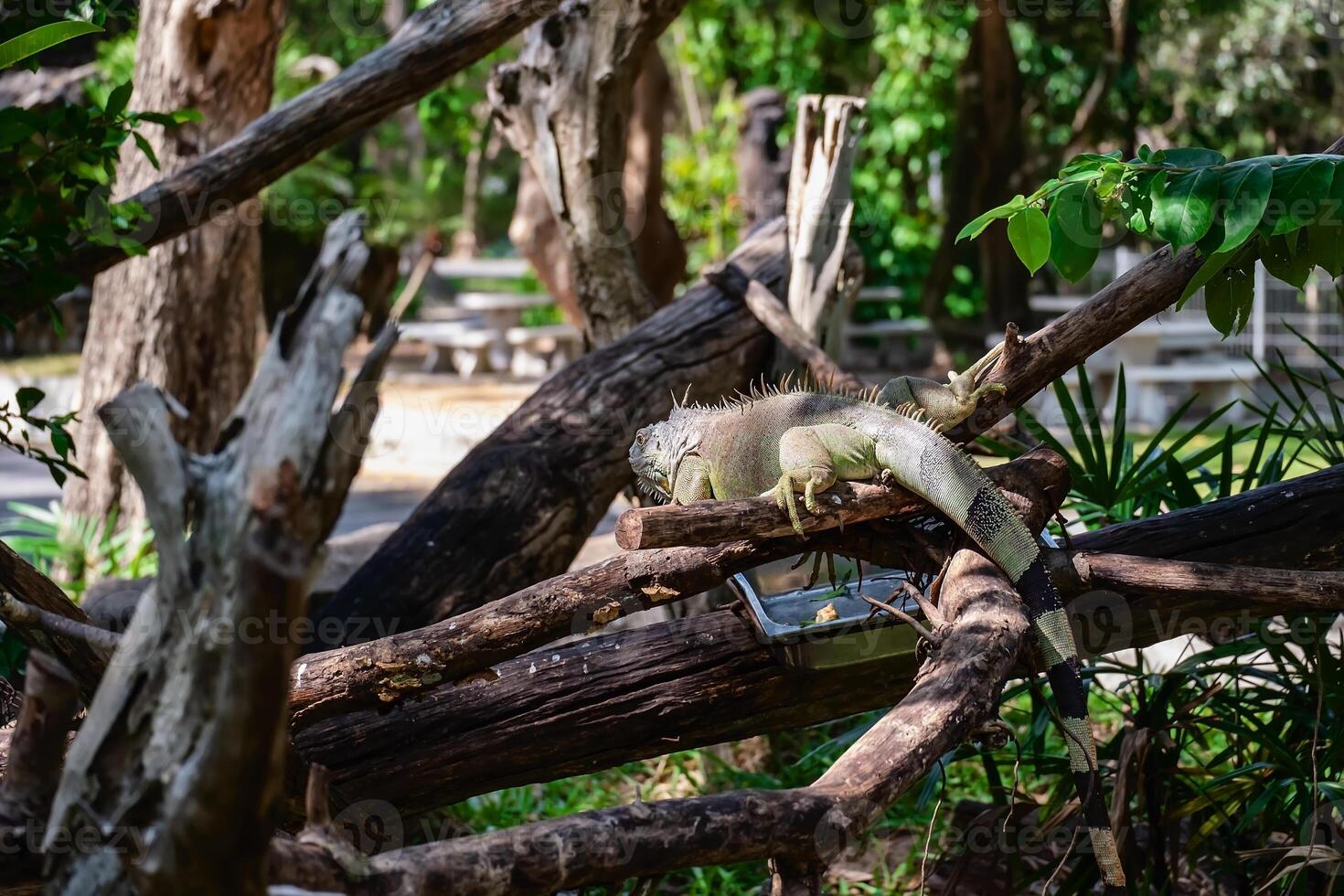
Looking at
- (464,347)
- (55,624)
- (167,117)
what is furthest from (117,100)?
(464,347)

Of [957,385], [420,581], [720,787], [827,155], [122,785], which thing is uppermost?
[827,155]

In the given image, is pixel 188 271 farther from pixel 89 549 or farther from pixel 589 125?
pixel 589 125

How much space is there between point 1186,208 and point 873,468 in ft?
2.82

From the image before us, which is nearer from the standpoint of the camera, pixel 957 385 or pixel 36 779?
pixel 36 779

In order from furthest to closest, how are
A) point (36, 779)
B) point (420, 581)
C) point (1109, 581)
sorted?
point (420, 581)
point (1109, 581)
point (36, 779)

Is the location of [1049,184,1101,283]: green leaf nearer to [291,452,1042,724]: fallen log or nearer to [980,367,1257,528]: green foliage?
[291,452,1042,724]: fallen log

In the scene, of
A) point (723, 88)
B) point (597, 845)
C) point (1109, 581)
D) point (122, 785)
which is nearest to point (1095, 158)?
point (1109, 581)

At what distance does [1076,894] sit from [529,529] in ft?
6.65

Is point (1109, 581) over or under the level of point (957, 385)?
under

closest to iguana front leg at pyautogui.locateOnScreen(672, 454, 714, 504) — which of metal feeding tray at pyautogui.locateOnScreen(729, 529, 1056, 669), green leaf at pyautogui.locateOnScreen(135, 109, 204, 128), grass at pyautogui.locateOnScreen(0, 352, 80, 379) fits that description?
metal feeding tray at pyautogui.locateOnScreen(729, 529, 1056, 669)

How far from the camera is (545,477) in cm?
404

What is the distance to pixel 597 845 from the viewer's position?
1.62 m

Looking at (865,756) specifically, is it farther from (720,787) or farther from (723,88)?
(723,88)

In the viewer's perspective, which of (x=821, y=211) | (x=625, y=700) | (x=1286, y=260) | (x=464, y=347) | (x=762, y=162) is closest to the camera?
(x=1286, y=260)
